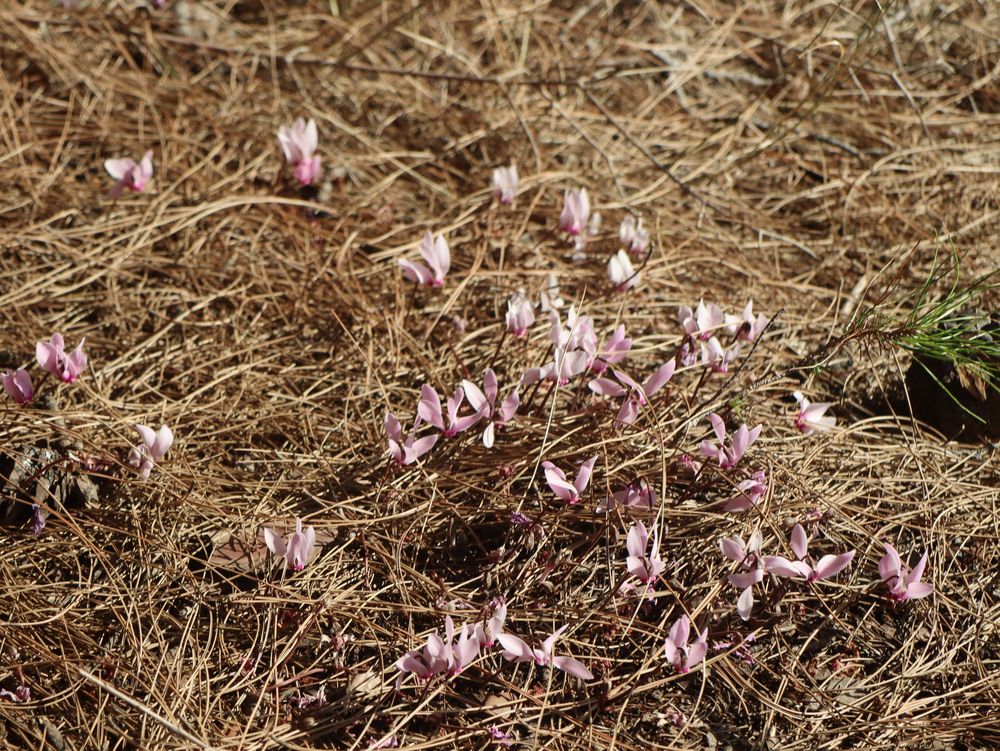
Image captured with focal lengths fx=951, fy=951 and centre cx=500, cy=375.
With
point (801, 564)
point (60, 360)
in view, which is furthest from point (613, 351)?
point (60, 360)

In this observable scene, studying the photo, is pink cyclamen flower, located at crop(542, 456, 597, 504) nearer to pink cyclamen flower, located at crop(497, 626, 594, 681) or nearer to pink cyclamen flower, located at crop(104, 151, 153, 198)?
pink cyclamen flower, located at crop(497, 626, 594, 681)

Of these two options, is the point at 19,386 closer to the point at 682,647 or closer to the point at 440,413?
the point at 440,413

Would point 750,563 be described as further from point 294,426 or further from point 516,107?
point 516,107

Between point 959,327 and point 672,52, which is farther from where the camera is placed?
point 672,52

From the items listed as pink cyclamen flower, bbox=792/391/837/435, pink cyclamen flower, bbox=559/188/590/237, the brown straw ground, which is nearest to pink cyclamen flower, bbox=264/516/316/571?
the brown straw ground

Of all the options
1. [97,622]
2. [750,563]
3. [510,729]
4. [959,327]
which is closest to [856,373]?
[959,327]


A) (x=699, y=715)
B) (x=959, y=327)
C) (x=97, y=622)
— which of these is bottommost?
(x=97, y=622)

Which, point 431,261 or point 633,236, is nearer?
point 431,261
